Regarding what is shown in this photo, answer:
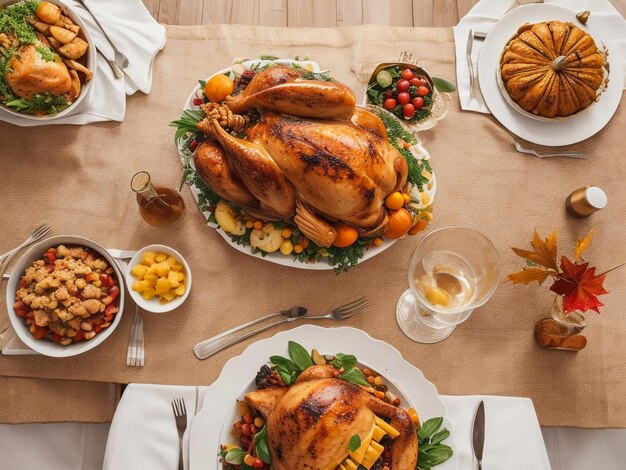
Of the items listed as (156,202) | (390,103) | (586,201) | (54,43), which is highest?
(54,43)

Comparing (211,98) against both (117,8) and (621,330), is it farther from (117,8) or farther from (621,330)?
(621,330)

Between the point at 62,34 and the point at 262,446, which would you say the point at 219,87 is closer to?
the point at 62,34

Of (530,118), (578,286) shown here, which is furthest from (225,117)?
(578,286)

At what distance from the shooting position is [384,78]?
2359mm

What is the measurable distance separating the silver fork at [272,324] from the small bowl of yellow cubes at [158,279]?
0.23m

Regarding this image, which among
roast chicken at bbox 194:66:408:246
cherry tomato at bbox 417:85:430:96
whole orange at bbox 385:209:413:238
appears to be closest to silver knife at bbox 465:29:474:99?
cherry tomato at bbox 417:85:430:96

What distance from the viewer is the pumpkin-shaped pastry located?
228 centimetres

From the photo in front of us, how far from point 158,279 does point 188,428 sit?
0.64 meters

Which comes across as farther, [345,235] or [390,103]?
[390,103]

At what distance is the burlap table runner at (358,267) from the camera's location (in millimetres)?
2264

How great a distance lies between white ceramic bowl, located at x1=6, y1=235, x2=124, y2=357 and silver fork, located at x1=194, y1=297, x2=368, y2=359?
385 mm

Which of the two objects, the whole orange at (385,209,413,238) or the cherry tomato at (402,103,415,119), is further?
the cherry tomato at (402,103,415,119)

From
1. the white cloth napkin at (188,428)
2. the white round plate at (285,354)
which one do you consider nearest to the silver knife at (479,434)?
the white cloth napkin at (188,428)

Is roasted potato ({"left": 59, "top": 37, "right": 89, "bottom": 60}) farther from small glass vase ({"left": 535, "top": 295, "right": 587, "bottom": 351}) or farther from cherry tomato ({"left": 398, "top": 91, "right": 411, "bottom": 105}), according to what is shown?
small glass vase ({"left": 535, "top": 295, "right": 587, "bottom": 351})
